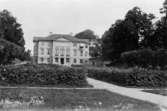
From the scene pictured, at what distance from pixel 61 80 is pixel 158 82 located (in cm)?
715

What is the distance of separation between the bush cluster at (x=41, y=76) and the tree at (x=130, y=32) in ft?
123

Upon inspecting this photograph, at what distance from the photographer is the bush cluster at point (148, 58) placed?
40562 millimetres

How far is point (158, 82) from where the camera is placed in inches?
739

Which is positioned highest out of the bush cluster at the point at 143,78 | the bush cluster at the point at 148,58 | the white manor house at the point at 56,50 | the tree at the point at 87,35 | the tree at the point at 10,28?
the tree at the point at 87,35

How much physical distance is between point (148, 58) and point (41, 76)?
28.3 m

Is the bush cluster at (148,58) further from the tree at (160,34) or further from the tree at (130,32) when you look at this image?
the tree at (130,32)

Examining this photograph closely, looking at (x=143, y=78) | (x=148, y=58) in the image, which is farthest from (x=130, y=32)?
(x=143, y=78)

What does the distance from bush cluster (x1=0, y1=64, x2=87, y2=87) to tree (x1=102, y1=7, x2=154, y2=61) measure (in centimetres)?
3747

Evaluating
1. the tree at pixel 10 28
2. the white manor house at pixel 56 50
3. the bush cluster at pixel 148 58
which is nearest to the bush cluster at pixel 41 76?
the bush cluster at pixel 148 58

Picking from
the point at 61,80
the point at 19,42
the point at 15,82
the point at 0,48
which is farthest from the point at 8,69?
the point at 19,42

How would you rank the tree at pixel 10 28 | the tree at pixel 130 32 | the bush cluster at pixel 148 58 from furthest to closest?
the tree at pixel 10 28 < the tree at pixel 130 32 < the bush cluster at pixel 148 58

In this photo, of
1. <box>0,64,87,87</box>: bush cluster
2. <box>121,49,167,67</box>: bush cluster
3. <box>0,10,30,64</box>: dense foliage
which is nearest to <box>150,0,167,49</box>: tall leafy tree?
<box>121,49,167,67</box>: bush cluster

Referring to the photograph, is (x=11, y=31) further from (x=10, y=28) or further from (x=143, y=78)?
(x=143, y=78)

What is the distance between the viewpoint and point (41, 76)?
57.4 ft
